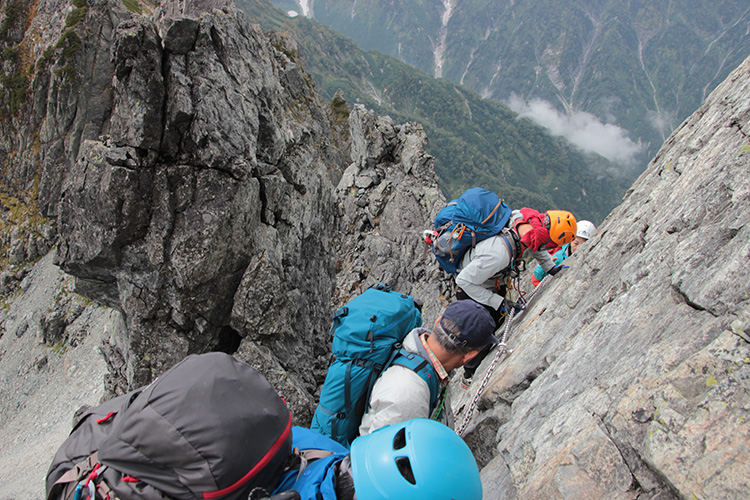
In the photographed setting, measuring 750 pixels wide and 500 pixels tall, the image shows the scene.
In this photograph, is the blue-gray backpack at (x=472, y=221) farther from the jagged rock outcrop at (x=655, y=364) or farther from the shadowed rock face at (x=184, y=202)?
the shadowed rock face at (x=184, y=202)

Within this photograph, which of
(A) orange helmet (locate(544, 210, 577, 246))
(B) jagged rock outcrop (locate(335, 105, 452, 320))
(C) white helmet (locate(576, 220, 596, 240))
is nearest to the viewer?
(A) orange helmet (locate(544, 210, 577, 246))

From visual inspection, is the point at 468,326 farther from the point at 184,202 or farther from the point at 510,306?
the point at 184,202

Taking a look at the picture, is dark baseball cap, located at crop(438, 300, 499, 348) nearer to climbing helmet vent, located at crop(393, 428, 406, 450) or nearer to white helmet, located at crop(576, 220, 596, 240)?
climbing helmet vent, located at crop(393, 428, 406, 450)

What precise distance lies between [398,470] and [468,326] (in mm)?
2339

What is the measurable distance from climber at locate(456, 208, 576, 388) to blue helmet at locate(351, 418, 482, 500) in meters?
5.79

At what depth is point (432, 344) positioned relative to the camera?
17.2 feet

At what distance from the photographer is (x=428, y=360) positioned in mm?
5105

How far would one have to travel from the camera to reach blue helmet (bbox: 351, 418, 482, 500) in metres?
3.17

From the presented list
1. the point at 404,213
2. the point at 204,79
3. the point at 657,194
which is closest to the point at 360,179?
the point at 404,213

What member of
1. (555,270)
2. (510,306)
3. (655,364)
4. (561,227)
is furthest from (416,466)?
(561,227)

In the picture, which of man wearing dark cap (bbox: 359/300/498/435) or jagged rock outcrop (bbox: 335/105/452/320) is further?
jagged rock outcrop (bbox: 335/105/452/320)

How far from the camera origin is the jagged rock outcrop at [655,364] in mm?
2961

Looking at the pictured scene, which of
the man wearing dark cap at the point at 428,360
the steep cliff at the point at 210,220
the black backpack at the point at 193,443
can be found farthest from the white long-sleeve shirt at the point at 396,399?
the steep cliff at the point at 210,220

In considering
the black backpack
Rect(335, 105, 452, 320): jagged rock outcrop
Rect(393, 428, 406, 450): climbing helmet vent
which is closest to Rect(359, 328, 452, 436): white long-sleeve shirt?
Rect(393, 428, 406, 450): climbing helmet vent
